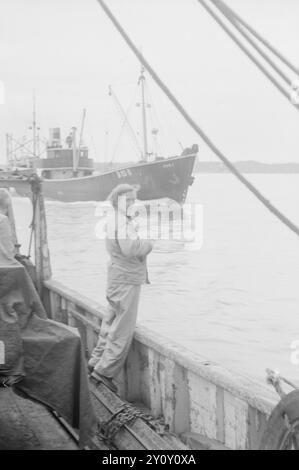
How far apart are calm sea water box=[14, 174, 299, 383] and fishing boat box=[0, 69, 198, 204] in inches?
635

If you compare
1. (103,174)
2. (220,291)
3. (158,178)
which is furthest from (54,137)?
(220,291)

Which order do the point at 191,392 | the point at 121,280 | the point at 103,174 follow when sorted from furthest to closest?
1. the point at 103,174
2. the point at 121,280
3. the point at 191,392

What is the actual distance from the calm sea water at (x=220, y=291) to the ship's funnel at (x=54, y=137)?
2492cm

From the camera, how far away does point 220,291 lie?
18672 mm

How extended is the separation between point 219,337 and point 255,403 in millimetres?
9451

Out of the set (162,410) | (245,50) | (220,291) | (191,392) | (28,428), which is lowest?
(220,291)

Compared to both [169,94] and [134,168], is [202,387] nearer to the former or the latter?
[169,94]

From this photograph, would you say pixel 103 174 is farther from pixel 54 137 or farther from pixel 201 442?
pixel 201 442

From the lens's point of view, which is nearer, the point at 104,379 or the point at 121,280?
the point at 121,280

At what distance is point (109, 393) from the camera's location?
15.5 feet

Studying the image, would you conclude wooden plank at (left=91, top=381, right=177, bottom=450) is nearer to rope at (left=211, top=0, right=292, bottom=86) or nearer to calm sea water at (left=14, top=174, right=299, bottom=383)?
calm sea water at (left=14, top=174, right=299, bottom=383)

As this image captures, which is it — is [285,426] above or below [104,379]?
above

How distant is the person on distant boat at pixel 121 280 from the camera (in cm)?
464

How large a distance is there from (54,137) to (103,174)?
8634 millimetres
